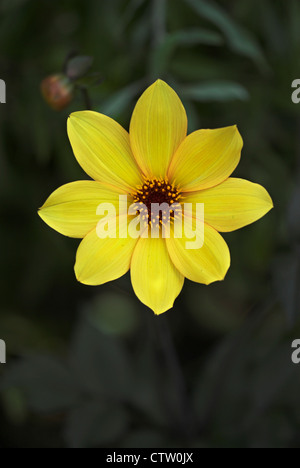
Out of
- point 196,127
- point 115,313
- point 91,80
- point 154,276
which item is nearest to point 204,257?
point 154,276

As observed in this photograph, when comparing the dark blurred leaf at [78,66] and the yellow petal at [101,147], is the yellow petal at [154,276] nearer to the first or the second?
the yellow petal at [101,147]

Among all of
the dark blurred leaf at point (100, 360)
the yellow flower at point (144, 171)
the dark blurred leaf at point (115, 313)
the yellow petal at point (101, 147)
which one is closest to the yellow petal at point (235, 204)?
the yellow flower at point (144, 171)

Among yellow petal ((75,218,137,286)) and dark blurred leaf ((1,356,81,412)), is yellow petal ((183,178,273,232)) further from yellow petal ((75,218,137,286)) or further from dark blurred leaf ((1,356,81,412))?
dark blurred leaf ((1,356,81,412))

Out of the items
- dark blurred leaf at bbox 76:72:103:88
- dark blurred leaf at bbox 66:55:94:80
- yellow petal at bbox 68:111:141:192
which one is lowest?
yellow petal at bbox 68:111:141:192

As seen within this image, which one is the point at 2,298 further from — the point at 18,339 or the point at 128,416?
the point at 128,416

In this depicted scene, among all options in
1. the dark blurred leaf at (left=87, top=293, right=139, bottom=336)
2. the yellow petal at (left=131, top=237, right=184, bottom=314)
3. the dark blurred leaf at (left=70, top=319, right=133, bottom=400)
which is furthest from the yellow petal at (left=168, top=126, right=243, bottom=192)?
the dark blurred leaf at (left=87, top=293, right=139, bottom=336)

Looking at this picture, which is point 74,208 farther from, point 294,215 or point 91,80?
point 294,215

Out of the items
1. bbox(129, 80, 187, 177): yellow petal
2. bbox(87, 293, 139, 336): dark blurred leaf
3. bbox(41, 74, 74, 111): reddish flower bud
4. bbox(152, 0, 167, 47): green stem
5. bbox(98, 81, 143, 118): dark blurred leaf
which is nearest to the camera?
bbox(129, 80, 187, 177): yellow petal
